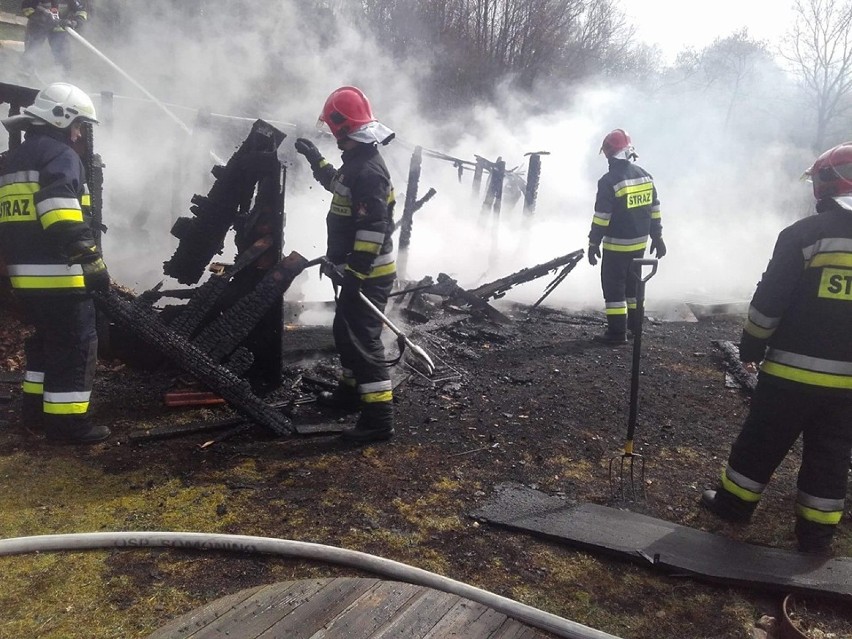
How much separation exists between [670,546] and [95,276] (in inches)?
147

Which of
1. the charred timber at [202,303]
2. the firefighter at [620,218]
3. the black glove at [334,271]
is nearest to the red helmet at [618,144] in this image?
the firefighter at [620,218]

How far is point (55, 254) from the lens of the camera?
3773mm

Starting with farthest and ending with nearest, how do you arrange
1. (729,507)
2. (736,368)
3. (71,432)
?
(736,368), (71,432), (729,507)

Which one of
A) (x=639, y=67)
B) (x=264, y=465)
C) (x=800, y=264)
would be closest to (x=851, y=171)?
(x=800, y=264)

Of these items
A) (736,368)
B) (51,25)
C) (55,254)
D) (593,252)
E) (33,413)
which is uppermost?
(51,25)

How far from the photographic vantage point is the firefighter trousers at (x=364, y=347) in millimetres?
4230

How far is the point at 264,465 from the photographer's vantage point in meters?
3.80

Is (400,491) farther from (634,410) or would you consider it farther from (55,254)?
(55,254)

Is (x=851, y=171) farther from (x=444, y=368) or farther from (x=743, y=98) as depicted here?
(x=743, y=98)

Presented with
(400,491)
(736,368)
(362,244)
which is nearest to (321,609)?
(400,491)

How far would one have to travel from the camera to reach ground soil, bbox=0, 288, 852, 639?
8.58 ft

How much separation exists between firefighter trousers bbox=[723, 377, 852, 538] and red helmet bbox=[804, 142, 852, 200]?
1067 mm

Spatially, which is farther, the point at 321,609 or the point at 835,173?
the point at 835,173

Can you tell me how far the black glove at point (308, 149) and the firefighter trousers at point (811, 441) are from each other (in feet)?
11.2
